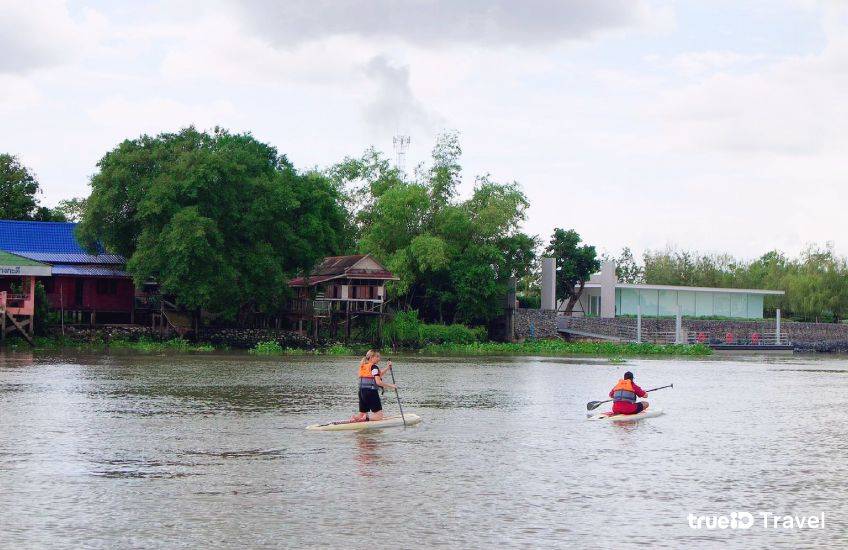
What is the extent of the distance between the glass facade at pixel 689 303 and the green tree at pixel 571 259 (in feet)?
20.9

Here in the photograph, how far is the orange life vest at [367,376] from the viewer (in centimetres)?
2388

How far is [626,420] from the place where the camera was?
87.6 feet

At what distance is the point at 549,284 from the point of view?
8681 cm

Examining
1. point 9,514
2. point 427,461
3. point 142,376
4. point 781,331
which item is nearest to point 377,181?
point 781,331

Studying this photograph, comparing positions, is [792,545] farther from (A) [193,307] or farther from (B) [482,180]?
(B) [482,180]

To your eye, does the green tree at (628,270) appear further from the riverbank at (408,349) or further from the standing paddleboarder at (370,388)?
the standing paddleboarder at (370,388)

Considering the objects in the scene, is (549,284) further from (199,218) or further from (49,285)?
(49,285)

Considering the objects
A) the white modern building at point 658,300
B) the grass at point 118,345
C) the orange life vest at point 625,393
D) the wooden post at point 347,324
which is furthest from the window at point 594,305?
the orange life vest at point 625,393

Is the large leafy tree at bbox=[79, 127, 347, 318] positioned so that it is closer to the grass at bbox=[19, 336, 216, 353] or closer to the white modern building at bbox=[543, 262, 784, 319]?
the grass at bbox=[19, 336, 216, 353]

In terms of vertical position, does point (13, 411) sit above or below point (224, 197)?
below

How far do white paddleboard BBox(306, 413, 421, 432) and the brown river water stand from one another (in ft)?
1.10

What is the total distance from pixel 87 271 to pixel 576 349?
3361cm

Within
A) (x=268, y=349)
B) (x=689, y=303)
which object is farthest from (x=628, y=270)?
(x=268, y=349)

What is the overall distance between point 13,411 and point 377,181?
2471 inches
